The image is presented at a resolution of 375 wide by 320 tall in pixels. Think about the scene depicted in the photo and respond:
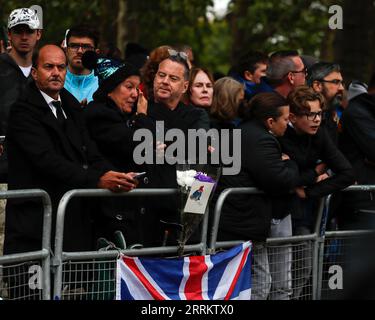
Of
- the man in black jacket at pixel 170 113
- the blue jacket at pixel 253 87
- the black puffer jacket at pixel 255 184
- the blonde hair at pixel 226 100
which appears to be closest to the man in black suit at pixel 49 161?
the man in black jacket at pixel 170 113

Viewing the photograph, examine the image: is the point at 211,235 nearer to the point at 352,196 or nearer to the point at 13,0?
the point at 352,196

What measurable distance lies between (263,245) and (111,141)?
5.33ft

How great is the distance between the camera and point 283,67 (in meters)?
9.00

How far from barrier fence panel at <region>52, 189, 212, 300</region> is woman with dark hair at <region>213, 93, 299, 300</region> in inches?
31.4

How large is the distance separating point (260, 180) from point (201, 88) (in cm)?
129

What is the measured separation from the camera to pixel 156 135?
709 cm

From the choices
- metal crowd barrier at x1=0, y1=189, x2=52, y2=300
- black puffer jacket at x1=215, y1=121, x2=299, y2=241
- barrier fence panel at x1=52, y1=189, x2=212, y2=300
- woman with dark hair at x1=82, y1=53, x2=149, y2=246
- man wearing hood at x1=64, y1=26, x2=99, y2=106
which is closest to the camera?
metal crowd barrier at x1=0, y1=189, x2=52, y2=300

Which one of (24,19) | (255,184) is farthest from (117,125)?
(24,19)

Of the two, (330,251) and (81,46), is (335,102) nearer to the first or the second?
(330,251)

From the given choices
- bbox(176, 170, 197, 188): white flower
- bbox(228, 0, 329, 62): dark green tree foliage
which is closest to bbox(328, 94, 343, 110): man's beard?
bbox(176, 170, 197, 188): white flower

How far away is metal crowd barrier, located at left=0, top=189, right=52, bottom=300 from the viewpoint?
619 centimetres

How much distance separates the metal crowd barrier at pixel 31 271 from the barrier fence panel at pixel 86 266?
0.07m

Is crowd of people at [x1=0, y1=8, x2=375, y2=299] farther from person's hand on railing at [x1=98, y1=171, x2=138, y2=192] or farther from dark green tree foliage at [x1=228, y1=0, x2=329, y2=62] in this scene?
dark green tree foliage at [x1=228, y1=0, x2=329, y2=62]
